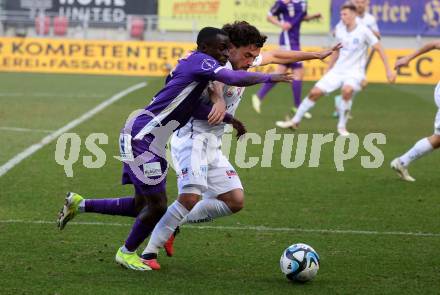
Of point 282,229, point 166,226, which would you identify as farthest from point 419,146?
point 166,226

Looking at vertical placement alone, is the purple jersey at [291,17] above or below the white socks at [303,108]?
above

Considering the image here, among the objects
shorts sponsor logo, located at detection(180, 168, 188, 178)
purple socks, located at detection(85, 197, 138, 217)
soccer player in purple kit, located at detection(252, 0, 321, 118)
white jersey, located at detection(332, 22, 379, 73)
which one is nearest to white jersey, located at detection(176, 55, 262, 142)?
shorts sponsor logo, located at detection(180, 168, 188, 178)

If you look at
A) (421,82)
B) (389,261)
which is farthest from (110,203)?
(421,82)

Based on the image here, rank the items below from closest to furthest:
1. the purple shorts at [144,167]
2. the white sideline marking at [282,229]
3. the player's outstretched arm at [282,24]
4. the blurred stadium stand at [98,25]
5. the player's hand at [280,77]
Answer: the player's hand at [280,77]
the purple shorts at [144,167]
the white sideline marking at [282,229]
the player's outstretched arm at [282,24]
the blurred stadium stand at [98,25]

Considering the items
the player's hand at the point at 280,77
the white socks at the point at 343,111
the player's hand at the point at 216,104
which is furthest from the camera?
the white socks at the point at 343,111

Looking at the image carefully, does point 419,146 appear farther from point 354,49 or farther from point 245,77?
point 354,49

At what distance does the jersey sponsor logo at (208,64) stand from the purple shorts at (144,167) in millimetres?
717

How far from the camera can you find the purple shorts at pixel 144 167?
6754 millimetres

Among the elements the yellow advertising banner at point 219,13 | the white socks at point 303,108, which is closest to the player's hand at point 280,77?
the white socks at point 303,108

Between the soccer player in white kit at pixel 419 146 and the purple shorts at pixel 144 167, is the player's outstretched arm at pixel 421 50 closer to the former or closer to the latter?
the soccer player in white kit at pixel 419 146

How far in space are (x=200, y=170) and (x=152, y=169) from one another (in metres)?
0.41

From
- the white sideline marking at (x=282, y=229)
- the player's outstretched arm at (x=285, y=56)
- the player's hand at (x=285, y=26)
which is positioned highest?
the player's outstretched arm at (x=285, y=56)

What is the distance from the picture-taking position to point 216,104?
6742 millimetres

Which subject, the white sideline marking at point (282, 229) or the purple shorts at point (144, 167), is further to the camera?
the white sideline marking at point (282, 229)
